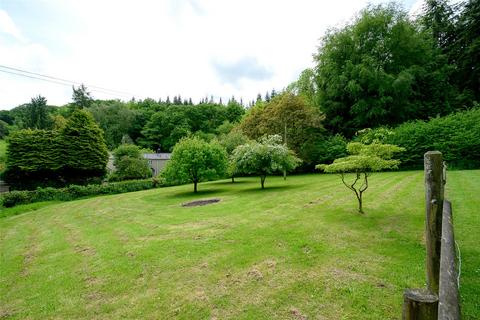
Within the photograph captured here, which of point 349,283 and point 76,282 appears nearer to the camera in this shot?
point 349,283

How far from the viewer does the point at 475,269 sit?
4.16 metres

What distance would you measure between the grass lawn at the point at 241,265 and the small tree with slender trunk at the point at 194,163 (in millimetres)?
7151

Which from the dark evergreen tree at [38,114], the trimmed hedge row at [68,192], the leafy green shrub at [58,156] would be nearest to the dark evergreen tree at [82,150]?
the leafy green shrub at [58,156]

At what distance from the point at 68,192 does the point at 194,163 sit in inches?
473

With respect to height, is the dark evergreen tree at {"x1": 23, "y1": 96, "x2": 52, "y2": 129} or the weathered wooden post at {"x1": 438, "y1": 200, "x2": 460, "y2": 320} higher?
the dark evergreen tree at {"x1": 23, "y1": 96, "x2": 52, "y2": 129}

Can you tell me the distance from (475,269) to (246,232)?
4719mm

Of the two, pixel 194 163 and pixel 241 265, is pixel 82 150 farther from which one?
pixel 241 265

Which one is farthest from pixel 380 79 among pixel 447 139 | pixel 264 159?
pixel 264 159

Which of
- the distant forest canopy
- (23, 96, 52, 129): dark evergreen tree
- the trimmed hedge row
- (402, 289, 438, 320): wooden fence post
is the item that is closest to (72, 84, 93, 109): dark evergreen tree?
(23, 96, 52, 129): dark evergreen tree

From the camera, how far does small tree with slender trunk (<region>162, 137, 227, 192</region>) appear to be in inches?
648

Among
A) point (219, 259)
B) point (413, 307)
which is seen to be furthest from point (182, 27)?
point (413, 307)

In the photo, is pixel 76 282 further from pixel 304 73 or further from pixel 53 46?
pixel 304 73

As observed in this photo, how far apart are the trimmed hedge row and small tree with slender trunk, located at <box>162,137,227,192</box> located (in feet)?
26.2

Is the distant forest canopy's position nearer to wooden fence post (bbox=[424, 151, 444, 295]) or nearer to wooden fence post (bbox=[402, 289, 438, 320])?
wooden fence post (bbox=[424, 151, 444, 295])
